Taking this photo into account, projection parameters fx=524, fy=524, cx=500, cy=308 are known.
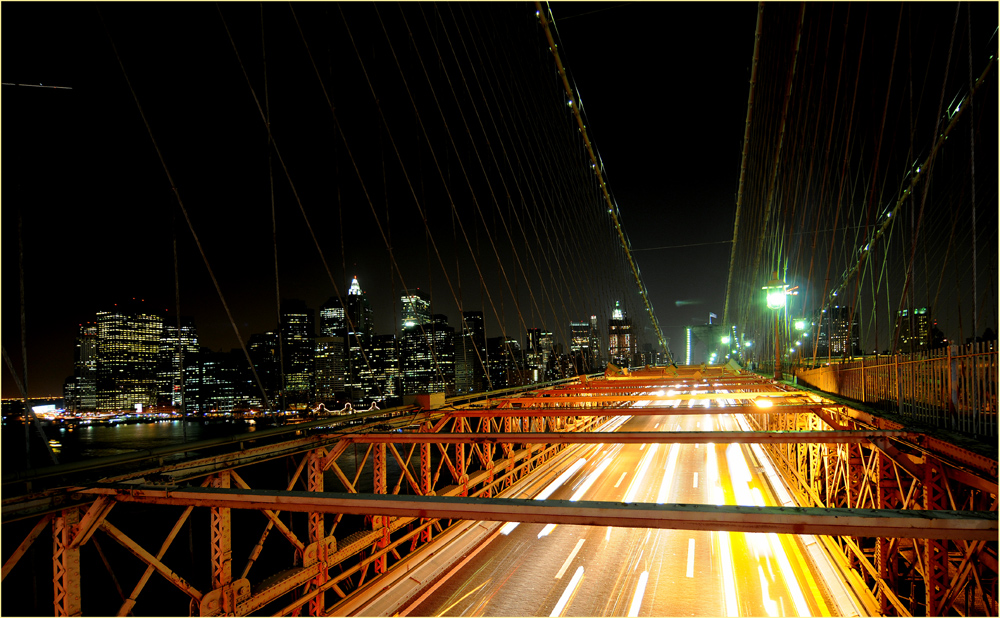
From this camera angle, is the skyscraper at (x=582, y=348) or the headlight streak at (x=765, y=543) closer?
the headlight streak at (x=765, y=543)

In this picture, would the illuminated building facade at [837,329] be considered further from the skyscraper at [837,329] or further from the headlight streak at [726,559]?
the headlight streak at [726,559]

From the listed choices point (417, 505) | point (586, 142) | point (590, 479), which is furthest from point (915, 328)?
point (586, 142)

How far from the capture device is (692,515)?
3.47 meters

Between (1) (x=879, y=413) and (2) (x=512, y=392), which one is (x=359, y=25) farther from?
(1) (x=879, y=413)

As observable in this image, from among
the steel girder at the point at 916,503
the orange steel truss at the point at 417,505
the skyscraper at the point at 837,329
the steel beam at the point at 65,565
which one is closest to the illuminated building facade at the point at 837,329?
the skyscraper at the point at 837,329

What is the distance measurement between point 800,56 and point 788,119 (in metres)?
5.37

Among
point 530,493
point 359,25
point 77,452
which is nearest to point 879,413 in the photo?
point 530,493

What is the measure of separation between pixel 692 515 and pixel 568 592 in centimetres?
730

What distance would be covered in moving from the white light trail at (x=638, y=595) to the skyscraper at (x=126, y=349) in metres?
12.6

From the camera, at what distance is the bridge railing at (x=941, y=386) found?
17.9 ft

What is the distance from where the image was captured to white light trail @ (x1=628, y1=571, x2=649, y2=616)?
8.87 meters

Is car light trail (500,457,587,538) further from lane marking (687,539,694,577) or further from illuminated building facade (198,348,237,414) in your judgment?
illuminated building facade (198,348,237,414)

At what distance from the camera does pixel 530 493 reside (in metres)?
16.1

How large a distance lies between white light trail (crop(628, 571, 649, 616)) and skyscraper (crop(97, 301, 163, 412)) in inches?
498
